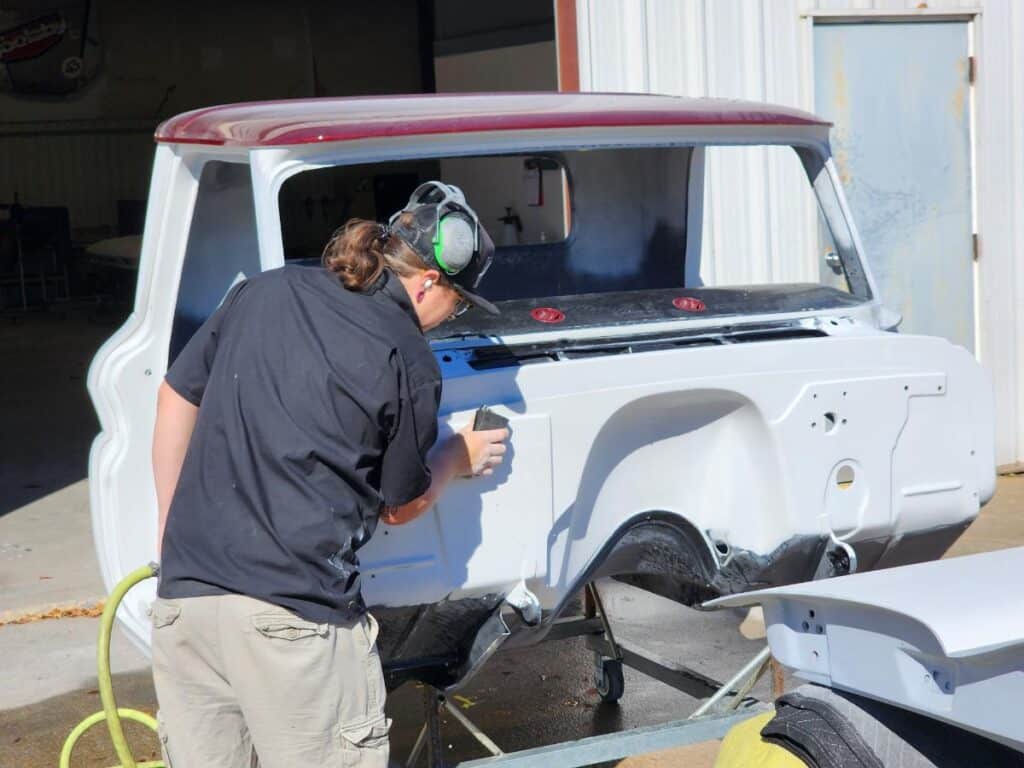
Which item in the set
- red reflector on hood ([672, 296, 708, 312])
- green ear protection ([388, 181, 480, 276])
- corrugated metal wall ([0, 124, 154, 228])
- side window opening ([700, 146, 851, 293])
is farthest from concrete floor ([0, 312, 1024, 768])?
corrugated metal wall ([0, 124, 154, 228])

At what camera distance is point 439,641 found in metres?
3.93

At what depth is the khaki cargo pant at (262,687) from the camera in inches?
117

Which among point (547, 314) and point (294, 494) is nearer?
point (294, 494)

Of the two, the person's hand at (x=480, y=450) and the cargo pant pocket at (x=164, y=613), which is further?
the person's hand at (x=480, y=450)

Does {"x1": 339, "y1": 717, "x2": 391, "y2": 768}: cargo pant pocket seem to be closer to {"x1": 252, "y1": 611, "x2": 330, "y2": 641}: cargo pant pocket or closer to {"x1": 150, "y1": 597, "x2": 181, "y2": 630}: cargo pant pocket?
{"x1": 252, "y1": 611, "x2": 330, "y2": 641}: cargo pant pocket

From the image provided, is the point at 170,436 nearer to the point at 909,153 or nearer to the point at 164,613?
the point at 164,613

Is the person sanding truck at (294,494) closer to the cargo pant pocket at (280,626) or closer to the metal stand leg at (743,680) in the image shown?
the cargo pant pocket at (280,626)

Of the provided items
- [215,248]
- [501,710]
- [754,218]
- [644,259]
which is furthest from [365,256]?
[754,218]

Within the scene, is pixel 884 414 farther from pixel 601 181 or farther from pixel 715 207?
pixel 715 207

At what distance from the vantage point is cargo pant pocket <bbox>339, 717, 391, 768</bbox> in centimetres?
308

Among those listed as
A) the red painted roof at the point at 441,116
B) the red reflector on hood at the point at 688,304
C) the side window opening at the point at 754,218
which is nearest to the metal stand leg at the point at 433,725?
the red reflector on hood at the point at 688,304

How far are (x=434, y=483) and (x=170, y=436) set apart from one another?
61cm

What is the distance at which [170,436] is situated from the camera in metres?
3.28

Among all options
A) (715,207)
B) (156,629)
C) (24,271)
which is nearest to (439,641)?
(156,629)
